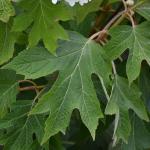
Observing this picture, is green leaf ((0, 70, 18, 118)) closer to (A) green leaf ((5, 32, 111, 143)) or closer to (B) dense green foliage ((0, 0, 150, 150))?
(B) dense green foliage ((0, 0, 150, 150))

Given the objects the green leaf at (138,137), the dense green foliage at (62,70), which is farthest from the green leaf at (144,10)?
the green leaf at (138,137)

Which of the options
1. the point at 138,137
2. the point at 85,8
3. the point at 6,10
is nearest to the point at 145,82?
the point at 138,137

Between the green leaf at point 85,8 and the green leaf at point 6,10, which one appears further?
the green leaf at point 85,8

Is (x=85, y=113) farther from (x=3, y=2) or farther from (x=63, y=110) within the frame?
(x=3, y=2)

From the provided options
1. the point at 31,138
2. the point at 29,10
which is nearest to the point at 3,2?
the point at 29,10

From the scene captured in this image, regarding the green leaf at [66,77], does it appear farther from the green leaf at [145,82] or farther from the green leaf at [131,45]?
the green leaf at [145,82]

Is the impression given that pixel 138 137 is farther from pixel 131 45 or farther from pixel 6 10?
pixel 6 10
